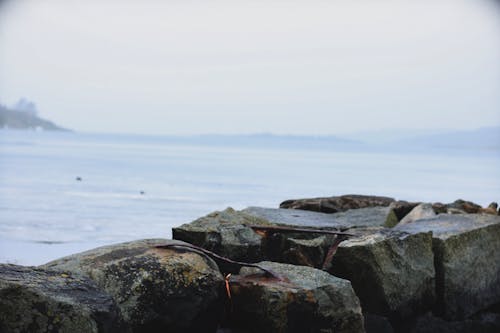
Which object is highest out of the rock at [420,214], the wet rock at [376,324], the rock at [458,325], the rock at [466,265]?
the rock at [420,214]

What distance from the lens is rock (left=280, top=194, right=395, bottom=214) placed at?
277 inches

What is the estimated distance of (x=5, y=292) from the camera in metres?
2.52

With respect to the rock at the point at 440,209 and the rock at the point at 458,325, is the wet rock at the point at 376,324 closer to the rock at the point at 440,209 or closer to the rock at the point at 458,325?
the rock at the point at 458,325

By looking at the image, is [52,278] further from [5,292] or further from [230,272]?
[230,272]

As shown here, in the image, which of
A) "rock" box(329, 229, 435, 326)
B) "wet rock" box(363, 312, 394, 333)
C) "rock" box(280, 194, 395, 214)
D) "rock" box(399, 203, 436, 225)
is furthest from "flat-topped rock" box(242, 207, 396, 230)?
"wet rock" box(363, 312, 394, 333)

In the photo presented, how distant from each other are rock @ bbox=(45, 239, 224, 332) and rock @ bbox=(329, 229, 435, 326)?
106cm

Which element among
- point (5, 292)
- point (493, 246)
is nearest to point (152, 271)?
point (5, 292)

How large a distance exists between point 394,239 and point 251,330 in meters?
1.31

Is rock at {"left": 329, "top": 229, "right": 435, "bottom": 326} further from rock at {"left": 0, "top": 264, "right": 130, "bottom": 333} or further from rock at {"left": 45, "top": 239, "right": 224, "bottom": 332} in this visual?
rock at {"left": 0, "top": 264, "right": 130, "bottom": 333}

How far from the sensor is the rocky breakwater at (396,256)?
13.9 feet

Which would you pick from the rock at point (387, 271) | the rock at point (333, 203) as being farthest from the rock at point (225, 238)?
the rock at point (333, 203)

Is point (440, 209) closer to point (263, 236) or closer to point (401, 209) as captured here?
point (401, 209)

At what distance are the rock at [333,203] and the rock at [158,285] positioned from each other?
3.59m

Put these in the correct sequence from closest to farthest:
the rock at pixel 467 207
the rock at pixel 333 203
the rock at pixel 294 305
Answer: the rock at pixel 294 305
the rock at pixel 333 203
the rock at pixel 467 207
